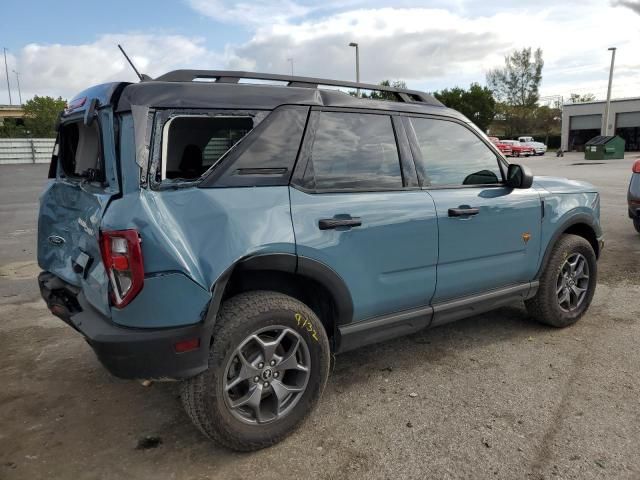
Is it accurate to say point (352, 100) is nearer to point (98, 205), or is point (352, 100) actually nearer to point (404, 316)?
point (404, 316)

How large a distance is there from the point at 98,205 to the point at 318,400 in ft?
5.24

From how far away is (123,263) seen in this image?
2312mm

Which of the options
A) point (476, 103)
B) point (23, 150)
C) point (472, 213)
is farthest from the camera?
point (476, 103)

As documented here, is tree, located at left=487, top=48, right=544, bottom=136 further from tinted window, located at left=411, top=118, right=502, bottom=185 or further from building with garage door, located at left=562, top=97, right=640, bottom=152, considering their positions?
tinted window, located at left=411, top=118, right=502, bottom=185

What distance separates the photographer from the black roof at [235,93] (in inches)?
97.8

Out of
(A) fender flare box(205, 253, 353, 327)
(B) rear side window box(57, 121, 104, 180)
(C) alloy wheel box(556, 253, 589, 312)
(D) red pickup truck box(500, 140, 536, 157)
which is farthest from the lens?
(D) red pickup truck box(500, 140, 536, 157)

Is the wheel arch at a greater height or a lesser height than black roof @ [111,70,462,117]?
lesser

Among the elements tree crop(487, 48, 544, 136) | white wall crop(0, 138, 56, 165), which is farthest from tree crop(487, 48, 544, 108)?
white wall crop(0, 138, 56, 165)

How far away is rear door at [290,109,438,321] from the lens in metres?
2.82

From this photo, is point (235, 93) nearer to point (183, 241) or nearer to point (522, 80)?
point (183, 241)

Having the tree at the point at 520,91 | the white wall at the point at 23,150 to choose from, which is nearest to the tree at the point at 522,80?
the tree at the point at 520,91

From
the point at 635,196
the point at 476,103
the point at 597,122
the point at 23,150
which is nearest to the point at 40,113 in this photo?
the point at 23,150

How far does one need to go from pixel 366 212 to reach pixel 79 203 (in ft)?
5.24

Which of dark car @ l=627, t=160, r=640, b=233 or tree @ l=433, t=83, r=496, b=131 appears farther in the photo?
tree @ l=433, t=83, r=496, b=131
